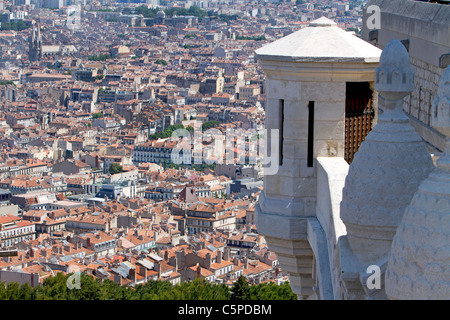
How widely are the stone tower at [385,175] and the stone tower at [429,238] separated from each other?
11.3 inches

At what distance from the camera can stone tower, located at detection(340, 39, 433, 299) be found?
2299mm

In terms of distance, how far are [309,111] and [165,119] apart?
54.2 m

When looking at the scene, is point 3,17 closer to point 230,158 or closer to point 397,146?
point 230,158

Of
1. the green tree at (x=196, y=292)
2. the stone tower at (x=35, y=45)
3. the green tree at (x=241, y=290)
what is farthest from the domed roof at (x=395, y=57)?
the stone tower at (x=35, y=45)

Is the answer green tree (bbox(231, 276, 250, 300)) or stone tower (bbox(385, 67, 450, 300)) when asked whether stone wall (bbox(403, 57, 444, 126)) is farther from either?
green tree (bbox(231, 276, 250, 300))

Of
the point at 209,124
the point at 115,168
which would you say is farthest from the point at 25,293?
the point at 209,124

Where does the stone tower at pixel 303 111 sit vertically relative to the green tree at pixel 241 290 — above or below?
above

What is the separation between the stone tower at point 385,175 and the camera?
230 centimetres

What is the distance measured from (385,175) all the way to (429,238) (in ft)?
1.29

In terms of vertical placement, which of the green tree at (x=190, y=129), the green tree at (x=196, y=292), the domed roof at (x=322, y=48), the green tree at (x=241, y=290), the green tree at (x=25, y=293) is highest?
the domed roof at (x=322, y=48)

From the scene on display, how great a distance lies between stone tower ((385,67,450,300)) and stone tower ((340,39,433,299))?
0.29 metres

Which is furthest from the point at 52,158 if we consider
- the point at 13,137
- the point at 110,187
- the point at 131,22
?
the point at 131,22

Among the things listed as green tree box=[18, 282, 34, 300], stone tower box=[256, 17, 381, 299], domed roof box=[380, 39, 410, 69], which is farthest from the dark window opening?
green tree box=[18, 282, 34, 300]

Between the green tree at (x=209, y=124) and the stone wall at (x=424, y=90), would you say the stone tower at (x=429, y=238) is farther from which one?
the green tree at (x=209, y=124)
